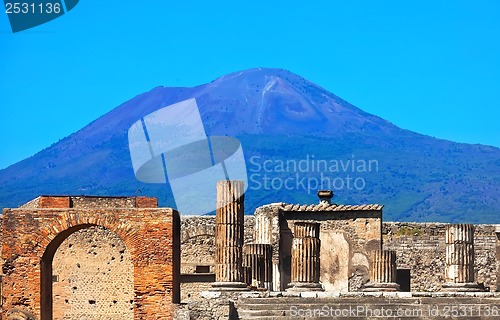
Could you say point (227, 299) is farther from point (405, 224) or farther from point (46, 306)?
point (405, 224)

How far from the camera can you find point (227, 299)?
34.2 m

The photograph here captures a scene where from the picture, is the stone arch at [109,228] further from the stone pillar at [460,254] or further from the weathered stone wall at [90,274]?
the weathered stone wall at [90,274]

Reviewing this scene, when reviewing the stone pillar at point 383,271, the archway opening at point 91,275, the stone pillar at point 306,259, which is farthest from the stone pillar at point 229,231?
the archway opening at point 91,275

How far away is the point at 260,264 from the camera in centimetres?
4094

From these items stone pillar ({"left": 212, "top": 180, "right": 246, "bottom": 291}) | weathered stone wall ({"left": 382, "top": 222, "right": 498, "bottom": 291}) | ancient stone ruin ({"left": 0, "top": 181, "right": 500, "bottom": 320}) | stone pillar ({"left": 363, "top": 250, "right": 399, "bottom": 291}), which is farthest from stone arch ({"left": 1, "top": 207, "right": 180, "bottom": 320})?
weathered stone wall ({"left": 382, "top": 222, "right": 498, "bottom": 291})

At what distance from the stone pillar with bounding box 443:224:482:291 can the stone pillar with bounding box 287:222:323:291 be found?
4.16 m

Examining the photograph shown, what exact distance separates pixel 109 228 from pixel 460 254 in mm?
10953

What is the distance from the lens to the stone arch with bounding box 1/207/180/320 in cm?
3409

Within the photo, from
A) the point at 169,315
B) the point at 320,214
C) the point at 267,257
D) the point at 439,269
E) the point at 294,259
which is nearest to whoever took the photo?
the point at 169,315

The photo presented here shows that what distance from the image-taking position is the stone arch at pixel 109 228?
34094 millimetres

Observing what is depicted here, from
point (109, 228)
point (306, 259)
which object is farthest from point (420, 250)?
point (109, 228)

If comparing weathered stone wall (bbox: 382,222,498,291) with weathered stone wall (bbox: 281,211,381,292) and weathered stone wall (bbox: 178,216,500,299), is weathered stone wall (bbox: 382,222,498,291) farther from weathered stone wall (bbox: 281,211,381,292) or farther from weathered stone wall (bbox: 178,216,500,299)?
weathered stone wall (bbox: 281,211,381,292)

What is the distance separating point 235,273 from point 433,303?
489cm

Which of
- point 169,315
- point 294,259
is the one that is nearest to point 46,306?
point 169,315
